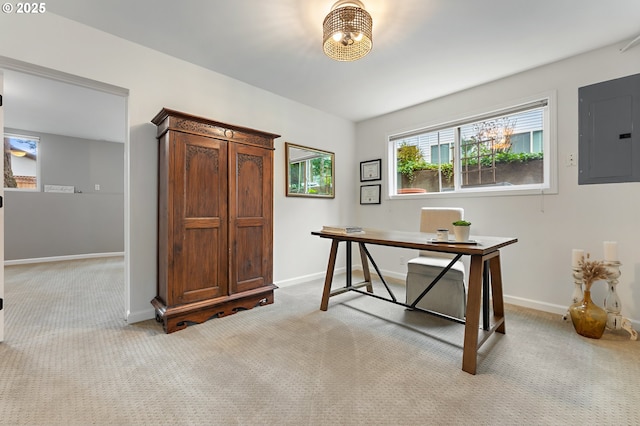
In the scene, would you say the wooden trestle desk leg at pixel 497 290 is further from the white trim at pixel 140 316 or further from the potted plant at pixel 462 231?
the white trim at pixel 140 316

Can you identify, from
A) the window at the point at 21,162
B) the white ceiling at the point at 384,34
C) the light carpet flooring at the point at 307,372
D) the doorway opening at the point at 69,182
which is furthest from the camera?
the window at the point at 21,162

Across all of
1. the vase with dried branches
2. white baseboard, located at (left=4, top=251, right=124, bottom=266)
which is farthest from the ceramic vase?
white baseboard, located at (left=4, top=251, right=124, bottom=266)

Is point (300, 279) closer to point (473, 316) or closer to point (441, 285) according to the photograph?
point (441, 285)

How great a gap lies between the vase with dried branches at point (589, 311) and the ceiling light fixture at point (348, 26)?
99.4 inches

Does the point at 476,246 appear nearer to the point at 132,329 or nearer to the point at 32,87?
the point at 132,329

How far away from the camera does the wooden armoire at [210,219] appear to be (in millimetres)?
2264

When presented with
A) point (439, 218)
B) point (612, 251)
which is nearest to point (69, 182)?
point (439, 218)

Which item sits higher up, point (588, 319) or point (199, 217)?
point (199, 217)

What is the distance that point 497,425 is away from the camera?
128cm

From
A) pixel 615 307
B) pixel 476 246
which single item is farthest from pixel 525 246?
pixel 476 246

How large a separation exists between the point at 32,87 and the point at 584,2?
551 centimetres

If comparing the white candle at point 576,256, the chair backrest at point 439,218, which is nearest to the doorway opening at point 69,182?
the chair backrest at point 439,218

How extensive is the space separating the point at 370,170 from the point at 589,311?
291 centimetres

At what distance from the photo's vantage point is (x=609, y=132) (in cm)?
240
